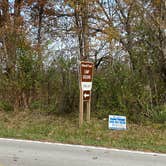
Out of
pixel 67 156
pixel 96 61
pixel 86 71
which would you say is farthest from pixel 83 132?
pixel 96 61

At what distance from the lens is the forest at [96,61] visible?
40.2ft

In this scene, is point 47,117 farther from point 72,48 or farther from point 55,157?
point 55,157

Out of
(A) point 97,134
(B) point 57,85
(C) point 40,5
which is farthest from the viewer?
(C) point 40,5

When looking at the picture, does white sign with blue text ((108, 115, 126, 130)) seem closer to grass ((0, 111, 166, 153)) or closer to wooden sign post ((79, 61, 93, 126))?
grass ((0, 111, 166, 153))

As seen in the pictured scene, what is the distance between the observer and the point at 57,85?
13.3 m

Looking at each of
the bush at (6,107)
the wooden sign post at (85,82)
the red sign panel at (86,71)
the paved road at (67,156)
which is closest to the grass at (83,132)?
the wooden sign post at (85,82)

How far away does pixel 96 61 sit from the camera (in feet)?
48.0

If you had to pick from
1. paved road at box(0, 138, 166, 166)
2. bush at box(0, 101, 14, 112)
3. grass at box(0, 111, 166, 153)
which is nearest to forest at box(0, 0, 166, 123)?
bush at box(0, 101, 14, 112)

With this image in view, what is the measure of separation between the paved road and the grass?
74cm

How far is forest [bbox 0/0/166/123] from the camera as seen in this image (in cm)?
1225

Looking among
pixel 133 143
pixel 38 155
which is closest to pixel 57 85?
pixel 133 143

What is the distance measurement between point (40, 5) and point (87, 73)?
914cm

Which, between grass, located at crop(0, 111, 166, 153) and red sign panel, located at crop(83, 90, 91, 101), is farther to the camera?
red sign panel, located at crop(83, 90, 91, 101)

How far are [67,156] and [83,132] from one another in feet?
9.28
